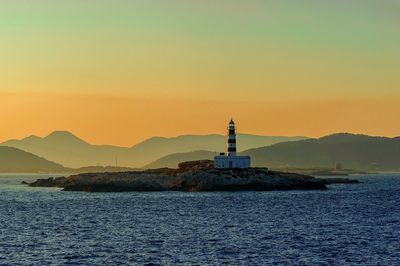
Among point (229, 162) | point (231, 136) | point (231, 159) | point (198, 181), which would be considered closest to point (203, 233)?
point (198, 181)

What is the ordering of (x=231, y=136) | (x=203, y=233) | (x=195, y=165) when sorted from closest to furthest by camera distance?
(x=203, y=233)
(x=231, y=136)
(x=195, y=165)

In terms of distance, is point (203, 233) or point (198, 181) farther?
point (198, 181)

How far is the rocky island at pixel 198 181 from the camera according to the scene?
151 metres

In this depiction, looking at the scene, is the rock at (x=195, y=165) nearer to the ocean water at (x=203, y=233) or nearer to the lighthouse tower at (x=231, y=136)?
the lighthouse tower at (x=231, y=136)

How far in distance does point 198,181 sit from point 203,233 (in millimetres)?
77752

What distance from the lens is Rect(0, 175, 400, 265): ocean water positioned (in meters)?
59.2

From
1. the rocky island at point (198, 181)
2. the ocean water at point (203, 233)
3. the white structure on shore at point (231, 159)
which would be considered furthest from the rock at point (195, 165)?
the ocean water at point (203, 233)

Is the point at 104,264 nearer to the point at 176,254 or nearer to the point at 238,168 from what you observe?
the point at 176,254

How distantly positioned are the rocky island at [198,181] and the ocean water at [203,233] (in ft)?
98.5

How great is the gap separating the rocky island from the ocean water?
30.0 metres

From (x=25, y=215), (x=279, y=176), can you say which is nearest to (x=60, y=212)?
(x=25, y=215)

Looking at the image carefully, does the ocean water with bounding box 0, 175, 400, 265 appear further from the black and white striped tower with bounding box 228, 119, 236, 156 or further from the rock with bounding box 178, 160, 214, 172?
the rock with bounding box 178, 160, 214, 172

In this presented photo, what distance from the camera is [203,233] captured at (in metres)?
74.6

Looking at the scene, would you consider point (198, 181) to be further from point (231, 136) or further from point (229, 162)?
point (231, 136)
